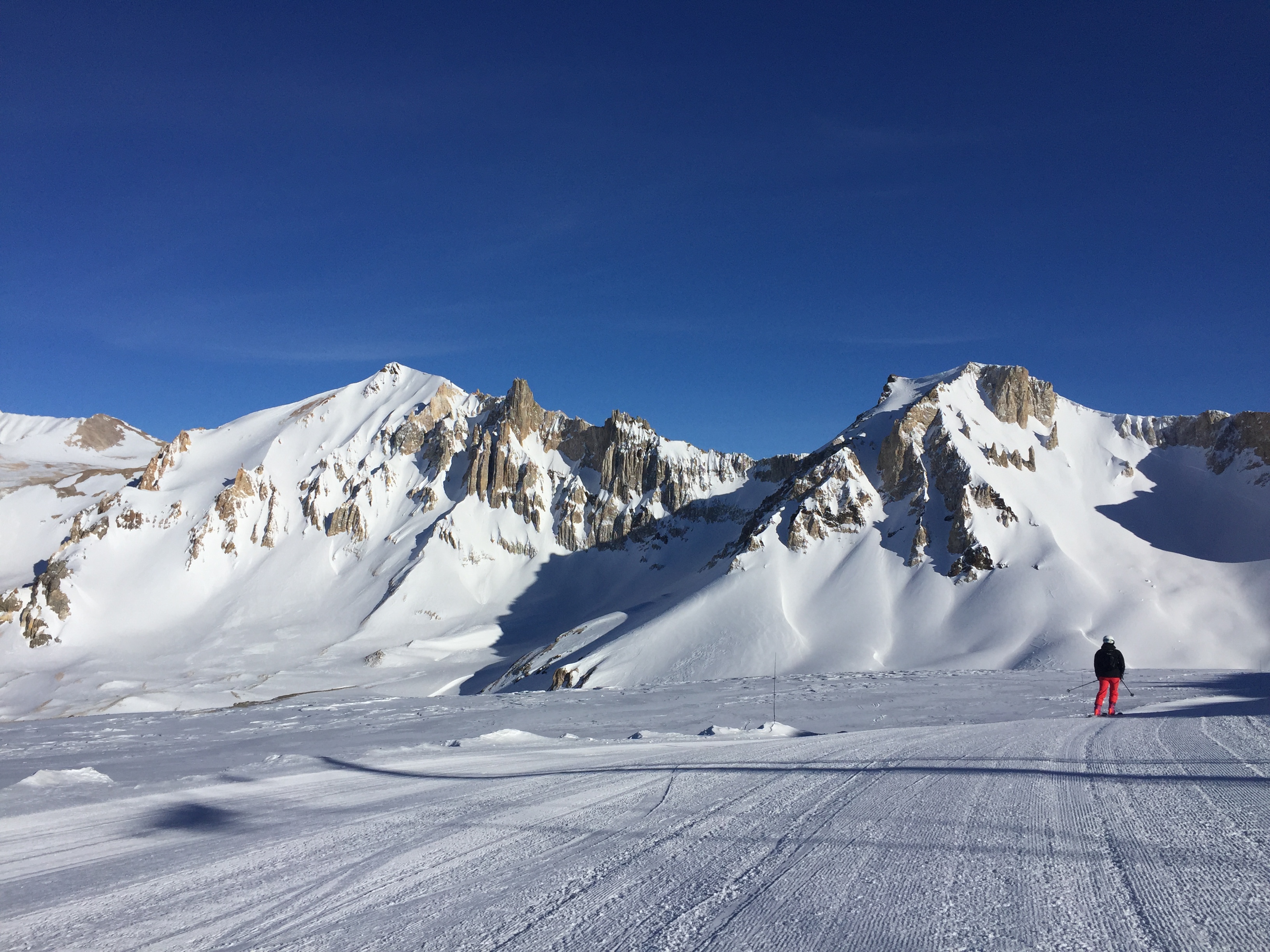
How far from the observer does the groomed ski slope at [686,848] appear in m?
3.28

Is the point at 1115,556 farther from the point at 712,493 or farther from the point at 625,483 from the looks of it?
the point at 625,483

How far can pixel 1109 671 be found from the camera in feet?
42.2

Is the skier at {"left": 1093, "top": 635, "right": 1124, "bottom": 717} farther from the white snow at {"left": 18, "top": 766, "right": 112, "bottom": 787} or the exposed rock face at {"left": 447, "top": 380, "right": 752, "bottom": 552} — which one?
the exposed rock face at {"left": 447, "top": 380, "right": 752, "bottom": 552}

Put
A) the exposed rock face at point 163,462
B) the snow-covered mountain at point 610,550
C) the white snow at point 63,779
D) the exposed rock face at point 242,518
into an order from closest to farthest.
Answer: the white snow at point 63,779 < the snow-covered mountain at point 610,550 < the exposed rock face at point 242,518 < the exposed rock face at point 163,462

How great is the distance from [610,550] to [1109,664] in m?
108

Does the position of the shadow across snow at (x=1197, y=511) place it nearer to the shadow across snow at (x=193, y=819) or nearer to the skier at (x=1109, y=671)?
the skier at (x=1109, y=671)

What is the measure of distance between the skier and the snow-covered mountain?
39812mm

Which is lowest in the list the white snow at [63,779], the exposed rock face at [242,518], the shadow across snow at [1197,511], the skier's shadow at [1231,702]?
the skier's shadow at [1231,702]

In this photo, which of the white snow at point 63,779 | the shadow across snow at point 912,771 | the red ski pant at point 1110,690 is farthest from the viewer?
the red ski pant at point 1110,690

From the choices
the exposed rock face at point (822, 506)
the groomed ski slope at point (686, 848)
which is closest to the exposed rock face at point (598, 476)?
the exposed rock face at point (822, 506)

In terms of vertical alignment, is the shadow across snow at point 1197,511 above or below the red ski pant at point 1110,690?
above

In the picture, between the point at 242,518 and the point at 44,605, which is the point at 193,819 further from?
the point at 242,518

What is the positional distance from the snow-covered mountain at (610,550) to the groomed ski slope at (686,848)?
45.7 m

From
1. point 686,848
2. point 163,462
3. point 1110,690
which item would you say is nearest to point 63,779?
point 686,848
